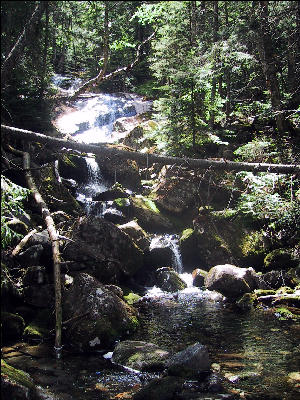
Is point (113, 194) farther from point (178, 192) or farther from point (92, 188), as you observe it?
point (178, 192)

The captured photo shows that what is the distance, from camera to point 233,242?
49.2ft

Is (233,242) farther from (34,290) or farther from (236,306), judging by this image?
(34,290)

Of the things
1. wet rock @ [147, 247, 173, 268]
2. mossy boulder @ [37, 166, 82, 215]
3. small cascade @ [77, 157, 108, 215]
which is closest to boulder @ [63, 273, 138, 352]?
wet rock @ [147, 247, 173, 268]

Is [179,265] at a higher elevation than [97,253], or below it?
below

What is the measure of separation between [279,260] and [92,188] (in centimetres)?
1100

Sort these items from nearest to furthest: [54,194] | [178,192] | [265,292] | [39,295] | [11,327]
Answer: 1. [11,327]
2. [39,295]
3. [265,292]
4. [54,194]
5. [178,192]

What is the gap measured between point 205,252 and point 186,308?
13.8 ft

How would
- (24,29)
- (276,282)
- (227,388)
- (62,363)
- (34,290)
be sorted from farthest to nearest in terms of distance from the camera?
(276,282) < (34,290) < (62,363) < (227,388) < (24,29)

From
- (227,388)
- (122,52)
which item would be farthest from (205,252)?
(122,52)

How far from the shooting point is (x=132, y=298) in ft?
39.2

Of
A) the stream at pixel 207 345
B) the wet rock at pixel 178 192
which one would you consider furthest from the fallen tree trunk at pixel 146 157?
the stream at pixel 207 345

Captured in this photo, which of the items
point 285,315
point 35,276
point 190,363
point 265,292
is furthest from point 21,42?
point 265,292

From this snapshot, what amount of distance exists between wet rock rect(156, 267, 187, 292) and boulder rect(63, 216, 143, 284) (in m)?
1.04

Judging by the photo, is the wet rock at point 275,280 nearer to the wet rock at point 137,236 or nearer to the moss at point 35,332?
the wet rock at point 137,236
